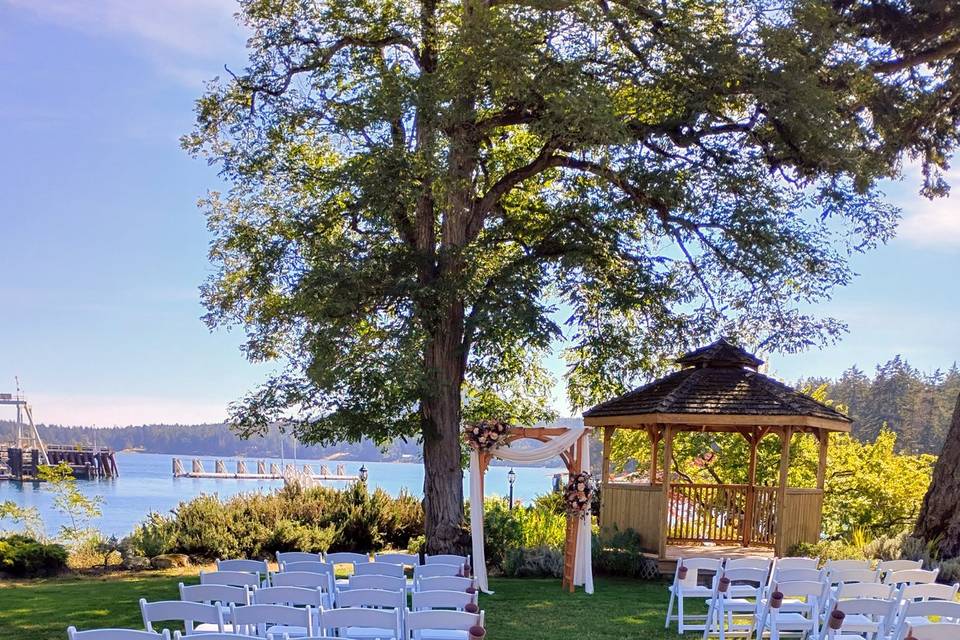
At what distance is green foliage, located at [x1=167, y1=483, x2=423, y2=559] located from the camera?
16844mm

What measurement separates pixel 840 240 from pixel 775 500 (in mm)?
4725

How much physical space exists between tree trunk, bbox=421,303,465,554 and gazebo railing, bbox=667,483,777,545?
152 inches

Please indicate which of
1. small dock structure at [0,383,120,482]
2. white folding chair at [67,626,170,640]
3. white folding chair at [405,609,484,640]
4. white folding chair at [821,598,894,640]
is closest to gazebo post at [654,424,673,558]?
white folding chair at [821,598,894,640]

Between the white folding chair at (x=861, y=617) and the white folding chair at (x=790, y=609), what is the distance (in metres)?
0.25

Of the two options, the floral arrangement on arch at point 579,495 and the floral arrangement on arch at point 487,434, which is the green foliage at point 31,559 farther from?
the floral arrangement on arch at point 579,495

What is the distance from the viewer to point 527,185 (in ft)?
61.3

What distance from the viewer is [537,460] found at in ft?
45.4

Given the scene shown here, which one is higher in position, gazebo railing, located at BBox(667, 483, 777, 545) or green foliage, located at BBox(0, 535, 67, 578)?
gazebo railing, located at BBox(667, 483, 777, 545)

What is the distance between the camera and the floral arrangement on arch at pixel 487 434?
13711 millimetres

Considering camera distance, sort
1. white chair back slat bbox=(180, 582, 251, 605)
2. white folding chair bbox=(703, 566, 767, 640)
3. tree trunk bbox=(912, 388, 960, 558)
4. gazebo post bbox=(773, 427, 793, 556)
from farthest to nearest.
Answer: tree trunk bbox=(912, 388, 960, 558) < gazebo post bbox=(773, 427, 793, 556) < white folding chair bbox=(703, 566, 767, 640) < white chair back slat bbox=(180, 582, 251, 605)

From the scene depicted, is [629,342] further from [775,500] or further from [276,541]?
[276,541]

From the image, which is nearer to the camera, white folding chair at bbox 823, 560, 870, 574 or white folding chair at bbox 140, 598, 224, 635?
white folding chair at bbox 140, 598, 224, 635

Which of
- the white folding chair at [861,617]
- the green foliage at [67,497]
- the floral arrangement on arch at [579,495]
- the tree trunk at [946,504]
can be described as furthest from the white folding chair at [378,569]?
the tree trunk at [946,504]

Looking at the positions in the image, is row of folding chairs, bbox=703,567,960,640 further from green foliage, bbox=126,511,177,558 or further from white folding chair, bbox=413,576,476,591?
green foliage, bbox=126,511,177,558
